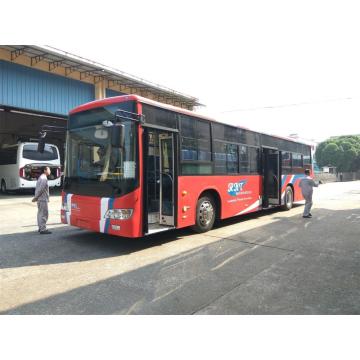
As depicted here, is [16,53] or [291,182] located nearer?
[291,182]

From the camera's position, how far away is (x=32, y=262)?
5484mm

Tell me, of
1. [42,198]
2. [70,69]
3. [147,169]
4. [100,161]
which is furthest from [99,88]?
[147,169]

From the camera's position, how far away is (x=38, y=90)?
17.1 metres

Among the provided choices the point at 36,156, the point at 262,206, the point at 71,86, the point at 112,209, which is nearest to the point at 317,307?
the point at 112,209

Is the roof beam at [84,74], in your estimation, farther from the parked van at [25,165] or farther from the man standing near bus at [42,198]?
the man standing near bus at [42,198]

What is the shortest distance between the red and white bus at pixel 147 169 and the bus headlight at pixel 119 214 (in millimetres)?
18

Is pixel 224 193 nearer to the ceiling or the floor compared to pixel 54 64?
nearer to the floor

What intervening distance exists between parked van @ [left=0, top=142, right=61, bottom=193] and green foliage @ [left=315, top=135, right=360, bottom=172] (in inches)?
2014

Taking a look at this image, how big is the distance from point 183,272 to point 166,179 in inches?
96.1

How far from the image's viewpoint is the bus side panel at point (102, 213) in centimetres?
582

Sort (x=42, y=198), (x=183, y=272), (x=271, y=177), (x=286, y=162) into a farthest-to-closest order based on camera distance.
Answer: (x=286, y=162) < (x=271, y=177) < (x=42, y=198) < (x=183, y=272)

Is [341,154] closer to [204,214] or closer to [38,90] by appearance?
[38,90]

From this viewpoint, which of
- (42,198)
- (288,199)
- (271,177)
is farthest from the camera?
(288,199)

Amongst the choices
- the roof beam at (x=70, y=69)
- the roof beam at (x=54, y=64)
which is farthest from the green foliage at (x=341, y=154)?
the roof beam at (x=54, y=64)
